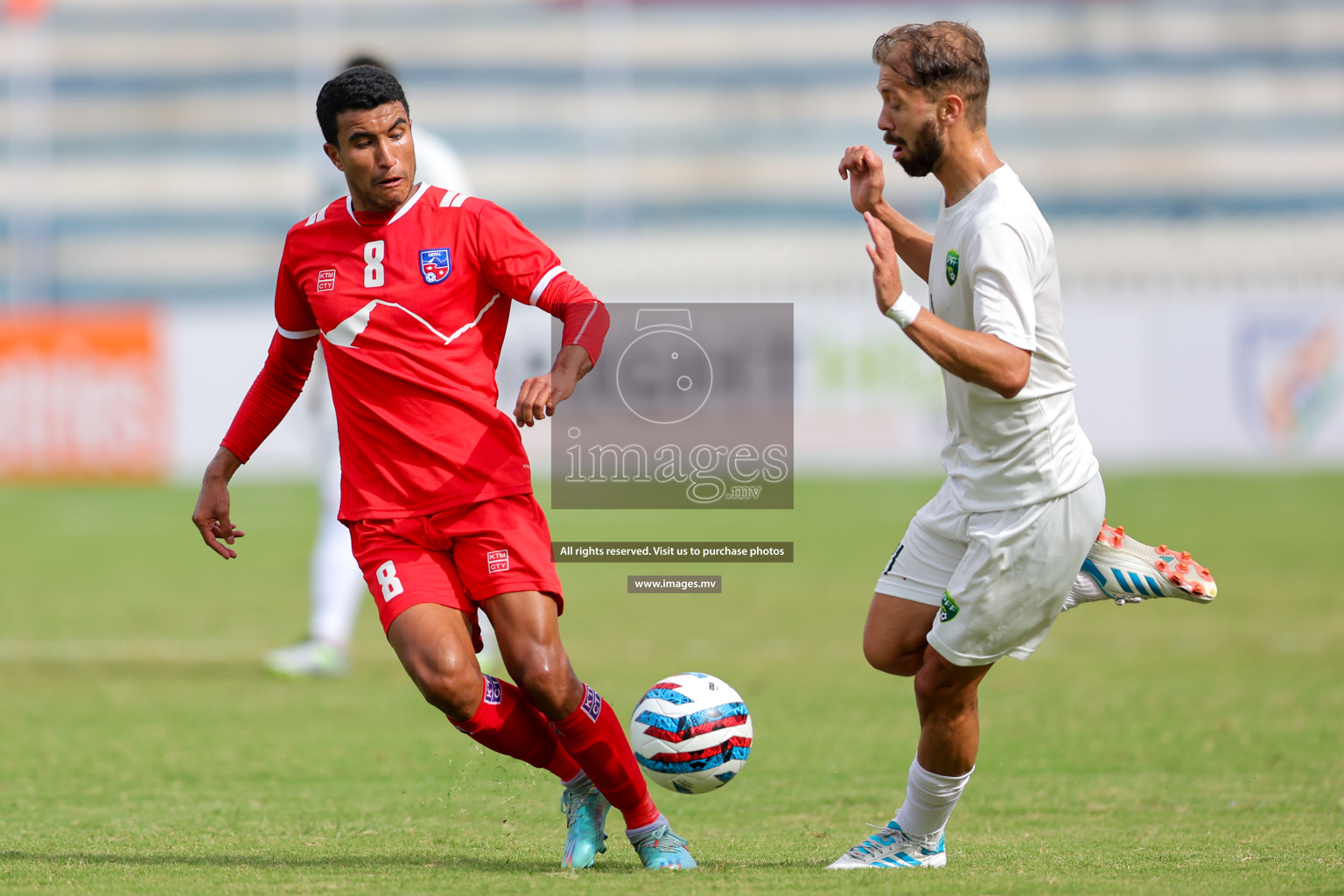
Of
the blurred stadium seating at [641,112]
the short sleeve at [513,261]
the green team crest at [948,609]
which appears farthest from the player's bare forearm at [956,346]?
the blurred stadium seating at [641,112]

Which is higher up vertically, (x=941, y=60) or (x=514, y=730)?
(x=941, y=60)

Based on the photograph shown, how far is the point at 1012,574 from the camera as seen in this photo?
427 cm

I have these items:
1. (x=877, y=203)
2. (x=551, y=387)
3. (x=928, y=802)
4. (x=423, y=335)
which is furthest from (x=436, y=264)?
(x=928, y=802)

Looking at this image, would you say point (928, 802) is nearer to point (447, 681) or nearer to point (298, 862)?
point (447, 681)

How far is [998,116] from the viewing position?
39750 mm

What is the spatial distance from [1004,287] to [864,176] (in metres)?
0.61

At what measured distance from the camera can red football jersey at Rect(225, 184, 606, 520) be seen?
442 cm

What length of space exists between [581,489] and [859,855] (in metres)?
3.84

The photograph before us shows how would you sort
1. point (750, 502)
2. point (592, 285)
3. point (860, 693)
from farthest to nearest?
point (592, 285) < point (750, 502) < point (860, 693)

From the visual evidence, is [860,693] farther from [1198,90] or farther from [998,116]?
[1198,90]

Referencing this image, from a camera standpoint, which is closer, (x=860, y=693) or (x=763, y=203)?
(x=860, y=693)

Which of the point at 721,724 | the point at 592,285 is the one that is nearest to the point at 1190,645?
the point at 721,724

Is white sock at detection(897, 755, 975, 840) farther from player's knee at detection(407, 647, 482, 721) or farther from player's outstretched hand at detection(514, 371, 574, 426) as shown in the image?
player's outstretched hand at detection(514, 371, 574, 426)

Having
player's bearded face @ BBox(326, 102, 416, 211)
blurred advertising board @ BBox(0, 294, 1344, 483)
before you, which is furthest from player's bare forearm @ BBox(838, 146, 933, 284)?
blurred advertising board @ BBox(0, 294, 1344, 483)
